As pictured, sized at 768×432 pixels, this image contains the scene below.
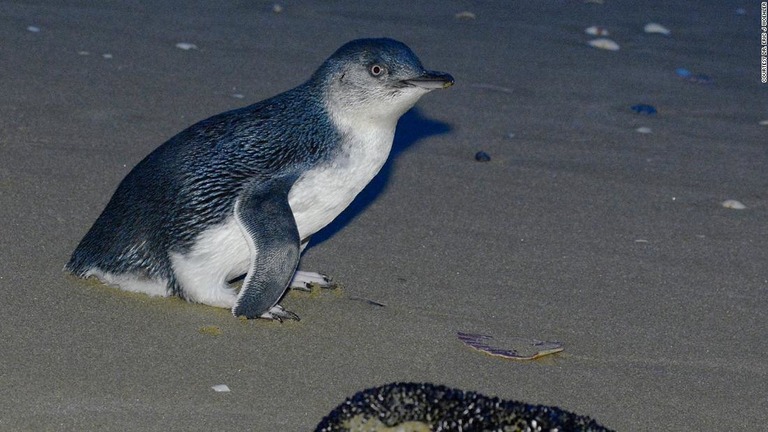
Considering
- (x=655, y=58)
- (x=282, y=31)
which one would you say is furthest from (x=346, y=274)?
(x=655, y=58)

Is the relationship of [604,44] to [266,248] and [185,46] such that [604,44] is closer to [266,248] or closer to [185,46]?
[185,46]

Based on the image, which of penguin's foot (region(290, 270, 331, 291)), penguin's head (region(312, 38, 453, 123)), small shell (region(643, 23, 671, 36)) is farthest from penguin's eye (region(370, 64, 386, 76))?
small shell (region(643, 23, 671, 36))

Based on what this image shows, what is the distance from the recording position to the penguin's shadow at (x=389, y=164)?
5.10m

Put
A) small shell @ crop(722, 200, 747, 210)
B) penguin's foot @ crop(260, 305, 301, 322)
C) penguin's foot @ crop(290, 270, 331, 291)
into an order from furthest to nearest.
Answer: small shell @ crop(722, 200, 747, 210)
penguin's foot @ crop(290, 270, 331, 291)
penguin's foot @ crop(260, 305, 301, 322)

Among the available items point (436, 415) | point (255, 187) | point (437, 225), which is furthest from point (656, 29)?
point (436, 415)

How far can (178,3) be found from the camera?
8383 mm

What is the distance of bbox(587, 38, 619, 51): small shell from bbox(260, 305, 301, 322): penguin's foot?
4829 millimetres

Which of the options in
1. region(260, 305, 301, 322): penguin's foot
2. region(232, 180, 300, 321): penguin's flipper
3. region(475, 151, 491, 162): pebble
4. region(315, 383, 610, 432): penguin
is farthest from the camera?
region(475, 151, 491, 162): pebble

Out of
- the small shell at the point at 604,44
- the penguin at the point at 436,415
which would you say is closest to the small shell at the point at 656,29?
the small shell at the point at 604,44

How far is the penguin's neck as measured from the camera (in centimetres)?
414

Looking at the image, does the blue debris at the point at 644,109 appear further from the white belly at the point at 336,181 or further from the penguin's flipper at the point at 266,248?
the penguin's flipper at the point at 266,248

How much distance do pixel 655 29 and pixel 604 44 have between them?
668mm

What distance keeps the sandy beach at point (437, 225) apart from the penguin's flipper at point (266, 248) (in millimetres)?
131

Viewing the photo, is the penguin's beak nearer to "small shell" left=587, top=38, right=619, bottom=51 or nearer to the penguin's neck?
the penguin's neck
